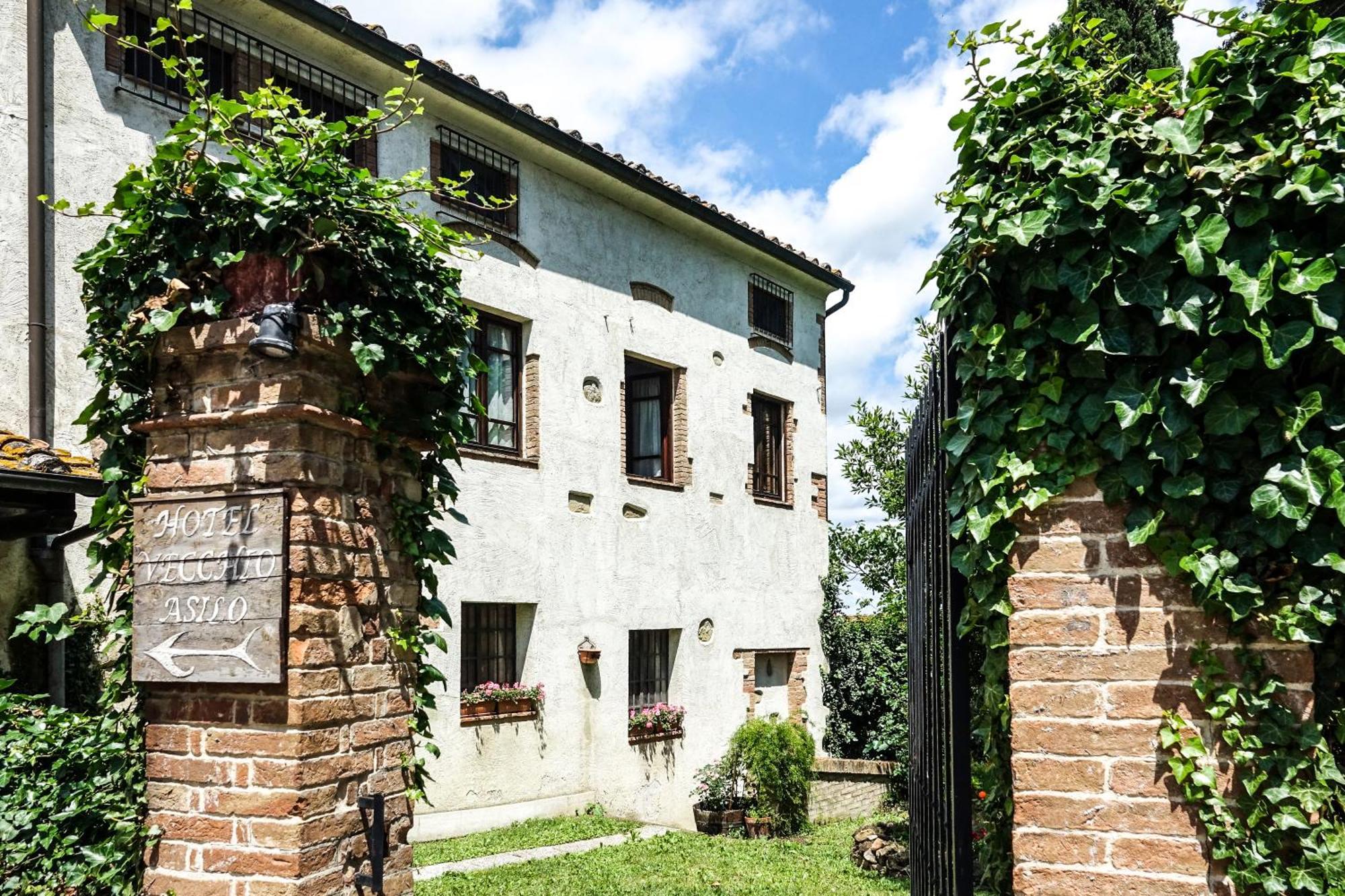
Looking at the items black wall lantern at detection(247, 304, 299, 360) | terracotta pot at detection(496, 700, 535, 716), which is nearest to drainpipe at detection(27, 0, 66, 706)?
terracotta pot at detection(496, 700, 535, 716)

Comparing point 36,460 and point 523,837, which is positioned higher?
point 36,460

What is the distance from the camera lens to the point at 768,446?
50.6 feet

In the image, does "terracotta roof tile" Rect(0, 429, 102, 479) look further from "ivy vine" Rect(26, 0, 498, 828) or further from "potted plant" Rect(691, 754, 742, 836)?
"potted plant" Rect(691, 754, 742, 836)

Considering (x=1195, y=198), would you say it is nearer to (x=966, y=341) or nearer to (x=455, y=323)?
(x=966, y=341)

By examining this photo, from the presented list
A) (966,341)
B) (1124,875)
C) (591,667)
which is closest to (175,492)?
(966,341)

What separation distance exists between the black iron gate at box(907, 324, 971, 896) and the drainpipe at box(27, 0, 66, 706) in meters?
5.76

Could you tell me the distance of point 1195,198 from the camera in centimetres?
253

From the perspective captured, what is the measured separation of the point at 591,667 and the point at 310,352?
8509mm

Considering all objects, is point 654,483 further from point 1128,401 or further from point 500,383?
point 1128,401

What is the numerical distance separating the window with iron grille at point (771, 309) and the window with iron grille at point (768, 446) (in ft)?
3.16

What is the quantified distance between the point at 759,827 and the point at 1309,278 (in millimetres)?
10567

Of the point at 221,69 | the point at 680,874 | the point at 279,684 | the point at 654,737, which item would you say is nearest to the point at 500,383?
the point at 221,69

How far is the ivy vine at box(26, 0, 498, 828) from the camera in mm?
3521

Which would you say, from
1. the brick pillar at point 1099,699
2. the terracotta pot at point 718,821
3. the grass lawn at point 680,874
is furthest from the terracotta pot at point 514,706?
the brick pillar at point 1099,699
